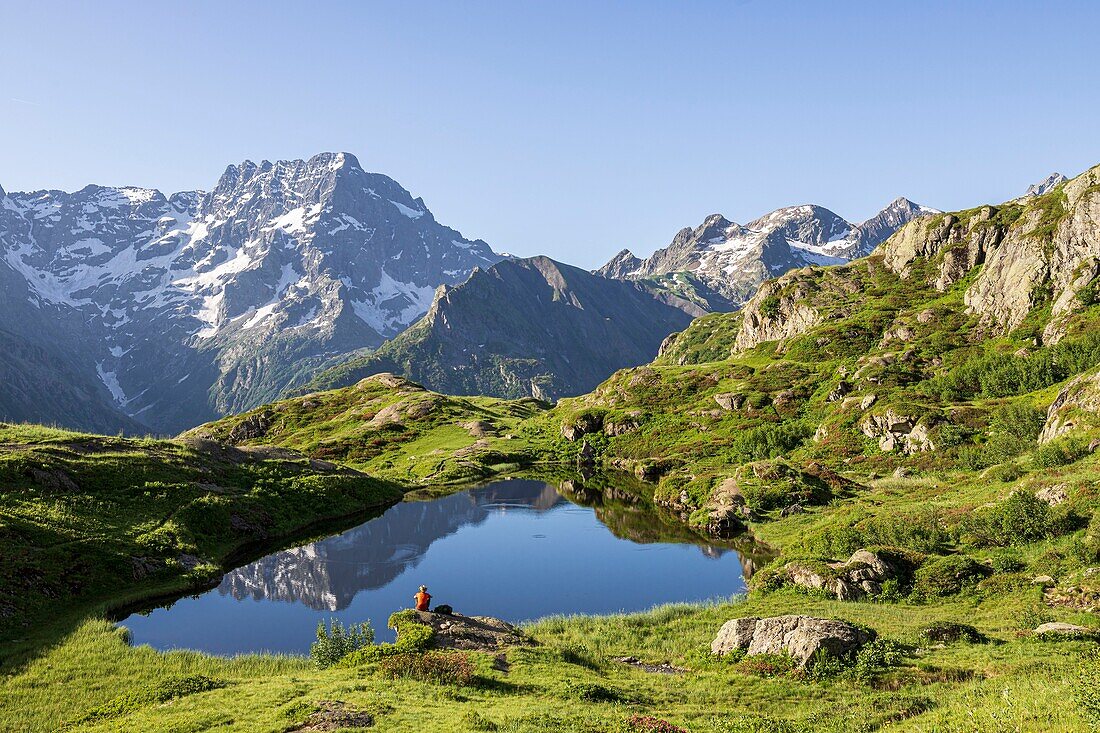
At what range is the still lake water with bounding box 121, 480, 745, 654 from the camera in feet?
149

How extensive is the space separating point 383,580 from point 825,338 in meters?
133

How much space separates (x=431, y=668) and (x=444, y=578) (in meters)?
33.1

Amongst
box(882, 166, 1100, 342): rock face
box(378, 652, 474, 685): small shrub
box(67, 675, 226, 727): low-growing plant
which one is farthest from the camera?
box(882, 166, 1100, 342): rock face

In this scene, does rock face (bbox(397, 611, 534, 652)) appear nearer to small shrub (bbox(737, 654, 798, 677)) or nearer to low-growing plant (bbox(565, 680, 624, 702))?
low-growing plant (bbox(565, 680, 624, 702))

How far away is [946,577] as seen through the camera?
4119 cm

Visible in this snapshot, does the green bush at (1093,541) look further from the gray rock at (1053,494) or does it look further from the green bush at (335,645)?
the green bush at (335,645)

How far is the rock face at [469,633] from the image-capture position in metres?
33.2

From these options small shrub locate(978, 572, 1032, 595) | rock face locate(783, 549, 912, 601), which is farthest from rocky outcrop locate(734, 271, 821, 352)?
small shrub locate(978, 572, 1032, 595)

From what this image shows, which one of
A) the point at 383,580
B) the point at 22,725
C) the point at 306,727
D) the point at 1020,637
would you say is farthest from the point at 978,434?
the point at 22,725

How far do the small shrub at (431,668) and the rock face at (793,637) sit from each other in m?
13.1

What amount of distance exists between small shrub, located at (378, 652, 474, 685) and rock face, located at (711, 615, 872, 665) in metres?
13.1

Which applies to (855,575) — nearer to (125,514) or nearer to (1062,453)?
(1062,453)

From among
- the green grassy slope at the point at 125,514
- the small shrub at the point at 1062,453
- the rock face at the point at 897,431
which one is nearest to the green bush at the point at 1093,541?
the small shrub at the point at 1062,453

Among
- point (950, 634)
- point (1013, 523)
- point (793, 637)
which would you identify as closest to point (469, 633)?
point (793, 637)
